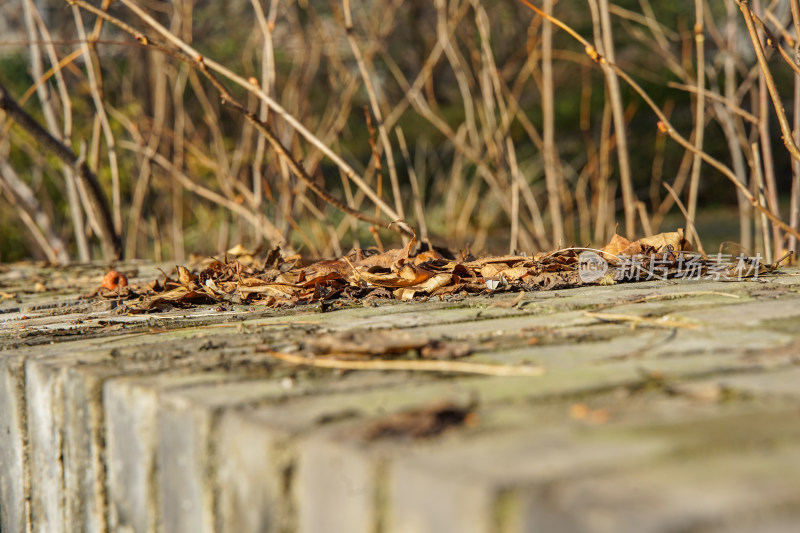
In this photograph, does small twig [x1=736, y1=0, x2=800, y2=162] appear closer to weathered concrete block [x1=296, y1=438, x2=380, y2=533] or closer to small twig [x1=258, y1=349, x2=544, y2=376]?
small twig [x1=258, y1=349, x2=544, y2=376]

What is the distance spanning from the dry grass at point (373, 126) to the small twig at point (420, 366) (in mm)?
785

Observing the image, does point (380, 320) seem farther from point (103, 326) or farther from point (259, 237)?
point (259, 237)

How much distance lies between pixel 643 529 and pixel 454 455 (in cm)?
19

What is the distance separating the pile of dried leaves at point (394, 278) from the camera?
1.86 metres

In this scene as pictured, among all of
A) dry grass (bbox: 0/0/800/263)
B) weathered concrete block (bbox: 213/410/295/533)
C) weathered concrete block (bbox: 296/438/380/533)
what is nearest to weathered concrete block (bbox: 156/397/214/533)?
weathered concrete block (bbox: 213/410/295/533)

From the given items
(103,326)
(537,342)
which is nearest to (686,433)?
(537,342)

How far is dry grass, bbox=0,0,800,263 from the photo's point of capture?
2748 mm

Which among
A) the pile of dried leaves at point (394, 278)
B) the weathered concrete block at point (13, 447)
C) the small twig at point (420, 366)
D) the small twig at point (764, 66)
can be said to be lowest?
the weathered concrete block at point (13, 447)

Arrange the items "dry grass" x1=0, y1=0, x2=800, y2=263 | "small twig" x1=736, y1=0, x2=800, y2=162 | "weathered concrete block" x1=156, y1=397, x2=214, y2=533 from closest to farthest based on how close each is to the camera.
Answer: "weathered concrete block" x1=156, y1=397, x2=214, y2=533 → "small twig" x1=736, y1=0, x2=800, y2=162 → "dry grass" x1=0, y1=0, x2=800, y2=263

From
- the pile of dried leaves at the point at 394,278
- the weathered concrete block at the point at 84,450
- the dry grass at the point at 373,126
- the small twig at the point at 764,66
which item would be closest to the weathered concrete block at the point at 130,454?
the weathered concrete block at the point at 84,450

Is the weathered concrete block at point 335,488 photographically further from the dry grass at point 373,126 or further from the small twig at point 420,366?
the dry grass at point 373,126

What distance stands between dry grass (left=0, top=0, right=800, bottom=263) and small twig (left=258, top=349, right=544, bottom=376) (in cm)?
79

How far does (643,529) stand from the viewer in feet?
1.75

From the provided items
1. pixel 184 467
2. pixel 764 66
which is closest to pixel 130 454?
pixel 184 467
